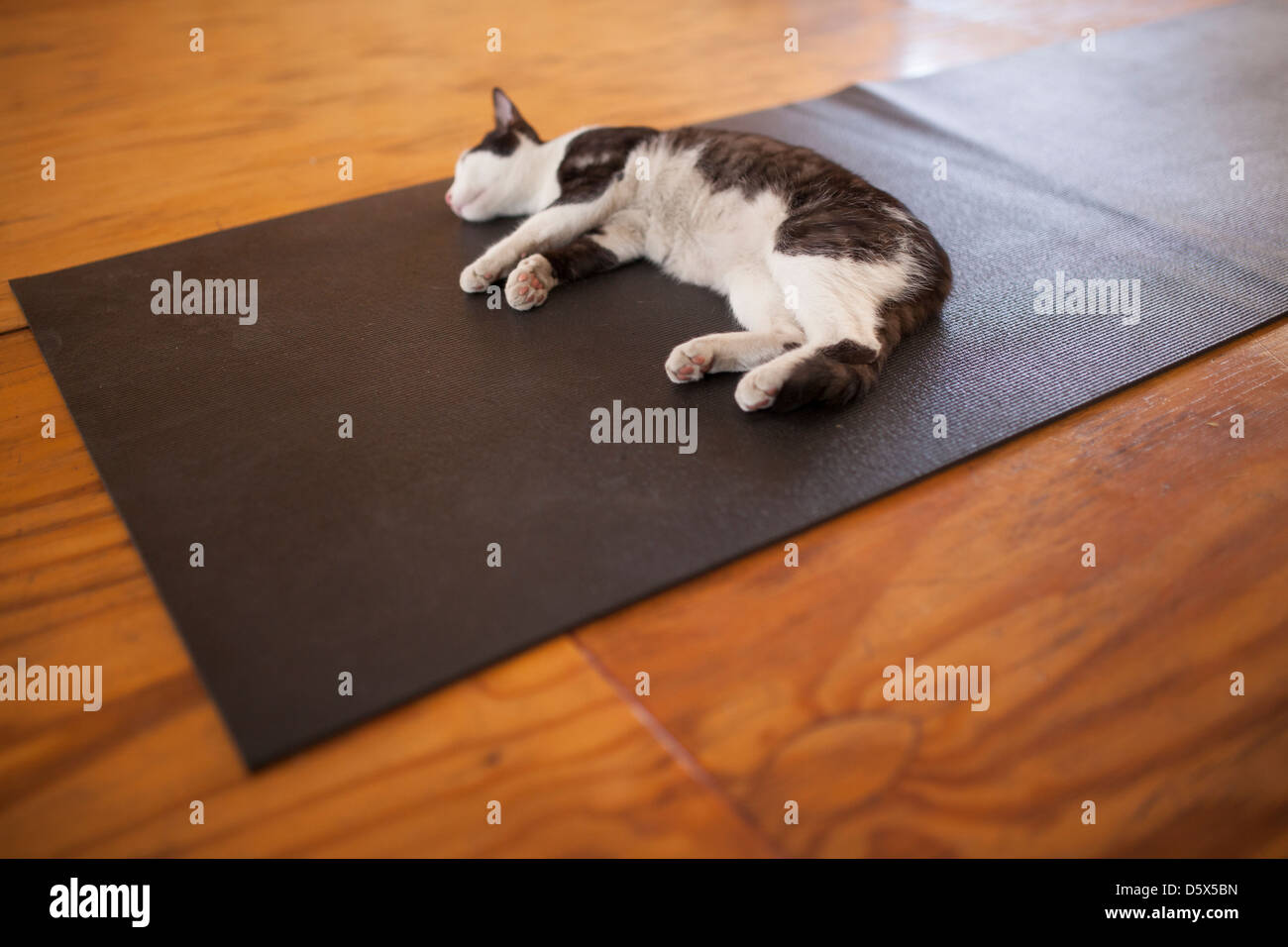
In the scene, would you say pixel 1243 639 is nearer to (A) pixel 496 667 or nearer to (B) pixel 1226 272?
(A) pixel 496 667

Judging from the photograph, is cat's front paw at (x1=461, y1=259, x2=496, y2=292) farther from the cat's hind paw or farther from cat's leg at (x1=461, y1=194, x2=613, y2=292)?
the cat's hind paw

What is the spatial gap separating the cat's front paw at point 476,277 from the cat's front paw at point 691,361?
556 millimetres

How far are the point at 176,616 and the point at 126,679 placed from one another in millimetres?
107

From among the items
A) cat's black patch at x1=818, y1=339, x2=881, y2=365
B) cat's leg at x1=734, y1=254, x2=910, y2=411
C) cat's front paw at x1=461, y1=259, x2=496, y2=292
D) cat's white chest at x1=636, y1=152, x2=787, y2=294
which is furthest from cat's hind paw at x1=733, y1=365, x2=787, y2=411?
cat's front paw at x1=461, y1=259, x2=496, y2=292

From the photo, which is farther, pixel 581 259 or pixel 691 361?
pixel 581 259

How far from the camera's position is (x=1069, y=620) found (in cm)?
139

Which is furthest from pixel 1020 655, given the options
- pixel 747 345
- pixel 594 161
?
pixel 594 161

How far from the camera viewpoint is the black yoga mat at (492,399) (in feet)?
4.54

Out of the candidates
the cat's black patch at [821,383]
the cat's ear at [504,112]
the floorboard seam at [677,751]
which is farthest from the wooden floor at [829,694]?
the cat's ear at [504,112]

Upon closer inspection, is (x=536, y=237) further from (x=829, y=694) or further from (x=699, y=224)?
(x=829, y=694)

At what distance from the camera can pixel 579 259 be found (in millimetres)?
2191

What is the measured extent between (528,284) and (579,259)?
0.59ft

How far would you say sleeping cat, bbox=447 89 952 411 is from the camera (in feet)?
5.83
